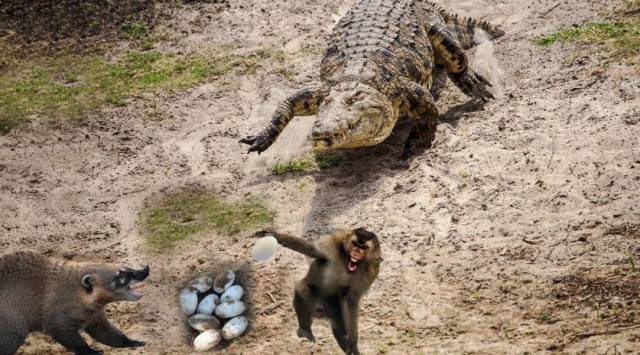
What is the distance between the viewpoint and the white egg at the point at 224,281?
631cm

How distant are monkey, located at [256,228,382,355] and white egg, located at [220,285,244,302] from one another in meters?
0.98

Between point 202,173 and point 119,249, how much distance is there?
1.30m

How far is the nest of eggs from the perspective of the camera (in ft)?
19.2

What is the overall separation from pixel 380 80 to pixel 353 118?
0.81 m

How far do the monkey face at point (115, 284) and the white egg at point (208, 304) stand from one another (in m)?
0.47

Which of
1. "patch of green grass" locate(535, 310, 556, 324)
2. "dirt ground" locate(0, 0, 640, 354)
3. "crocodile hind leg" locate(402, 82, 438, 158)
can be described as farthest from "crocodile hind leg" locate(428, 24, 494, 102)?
"patch of green grass" locate(535, 310, 556, 324)

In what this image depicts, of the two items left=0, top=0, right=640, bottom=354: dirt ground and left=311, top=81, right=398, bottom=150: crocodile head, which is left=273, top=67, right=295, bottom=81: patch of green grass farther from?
left=311, top=81, right=398, bottom=150: crocodile head

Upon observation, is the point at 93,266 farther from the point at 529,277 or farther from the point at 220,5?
the point at 220,5

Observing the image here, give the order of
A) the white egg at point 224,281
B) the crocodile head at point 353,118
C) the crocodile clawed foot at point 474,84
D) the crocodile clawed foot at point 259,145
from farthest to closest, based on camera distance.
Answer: the crocodile clawed foot at point 474,84 → the crocodile clawed foot at point 259,145 → the crocodile head at point 353,118 → the white egg at point 224,281

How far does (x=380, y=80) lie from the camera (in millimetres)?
7938

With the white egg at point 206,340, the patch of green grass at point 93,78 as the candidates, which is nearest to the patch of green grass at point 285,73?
the patch of green grass at point 93,78

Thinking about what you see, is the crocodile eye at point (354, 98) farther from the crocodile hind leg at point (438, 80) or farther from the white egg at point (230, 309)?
the white egg at point (230, 309)

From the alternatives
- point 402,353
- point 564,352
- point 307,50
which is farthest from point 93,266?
point 307,50

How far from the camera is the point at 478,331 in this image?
5367 mm
